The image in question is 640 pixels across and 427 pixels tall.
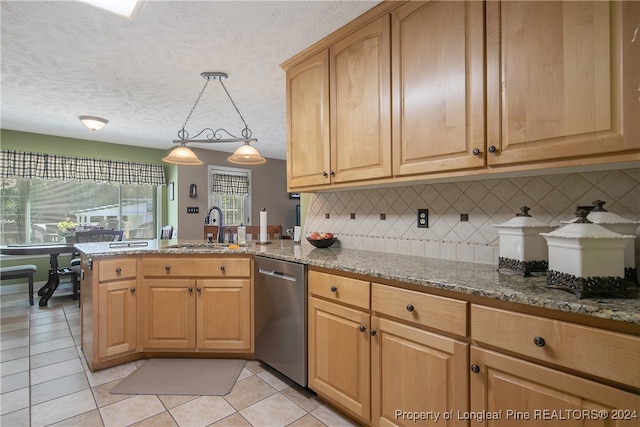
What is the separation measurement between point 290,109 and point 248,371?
1986mm

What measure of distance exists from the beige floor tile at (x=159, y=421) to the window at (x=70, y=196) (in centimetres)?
469

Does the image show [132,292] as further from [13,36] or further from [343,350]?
[13,36]

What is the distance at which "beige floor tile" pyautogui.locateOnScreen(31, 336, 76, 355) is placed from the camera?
260 centimetres

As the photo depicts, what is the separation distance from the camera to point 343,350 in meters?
1.65

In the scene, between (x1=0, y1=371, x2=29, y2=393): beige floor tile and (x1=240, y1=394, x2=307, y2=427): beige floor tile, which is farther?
(x1=0, y1=371, x2=29, y2=393): beige floor tile

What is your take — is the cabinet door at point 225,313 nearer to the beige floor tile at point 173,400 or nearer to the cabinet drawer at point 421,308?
the beige floor tile at point 173,400

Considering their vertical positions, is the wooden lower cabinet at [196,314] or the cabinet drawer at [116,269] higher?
the cabinet drawer at [116,269]

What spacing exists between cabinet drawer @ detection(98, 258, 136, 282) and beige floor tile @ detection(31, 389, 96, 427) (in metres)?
0.73

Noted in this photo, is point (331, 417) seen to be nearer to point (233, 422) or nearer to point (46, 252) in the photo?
point (233, 422)

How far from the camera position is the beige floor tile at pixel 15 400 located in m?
1.81

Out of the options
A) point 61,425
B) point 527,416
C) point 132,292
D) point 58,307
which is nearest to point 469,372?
point 527,416

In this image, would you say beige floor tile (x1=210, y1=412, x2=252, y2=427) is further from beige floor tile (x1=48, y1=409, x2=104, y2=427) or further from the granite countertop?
the granite countertop

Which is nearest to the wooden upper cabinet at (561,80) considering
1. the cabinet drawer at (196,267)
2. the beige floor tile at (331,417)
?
the beige floor tile at (331,417)

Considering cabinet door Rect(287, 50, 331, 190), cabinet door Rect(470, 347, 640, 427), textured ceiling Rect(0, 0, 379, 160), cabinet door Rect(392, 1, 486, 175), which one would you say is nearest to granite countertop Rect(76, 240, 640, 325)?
cabinet door Rect(470, 347, 640, 427)
